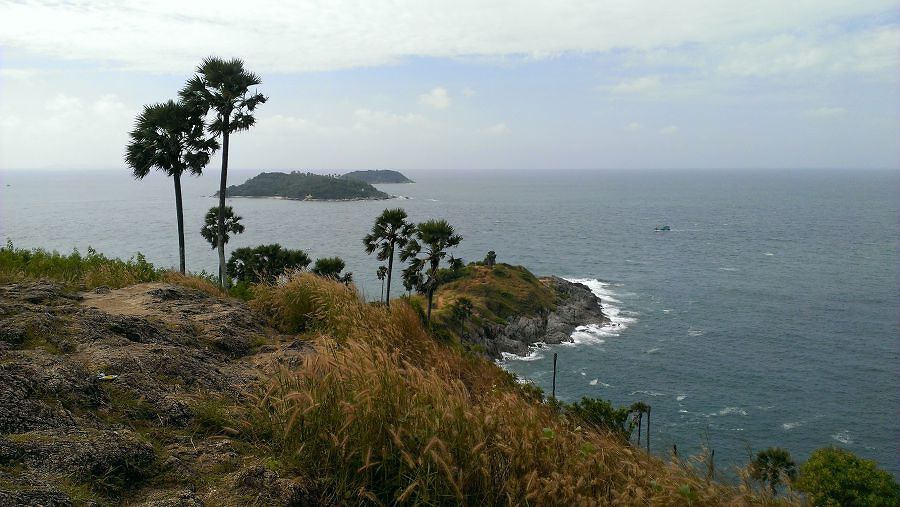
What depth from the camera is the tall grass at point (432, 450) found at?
405cm

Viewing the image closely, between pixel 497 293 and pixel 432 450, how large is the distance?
2954 inches

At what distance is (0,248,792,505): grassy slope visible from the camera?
13.3 ft

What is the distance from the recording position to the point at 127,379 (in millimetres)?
5430

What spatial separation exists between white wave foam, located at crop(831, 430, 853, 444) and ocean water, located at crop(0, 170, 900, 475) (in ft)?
0.45

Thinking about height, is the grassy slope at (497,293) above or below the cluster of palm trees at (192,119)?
below

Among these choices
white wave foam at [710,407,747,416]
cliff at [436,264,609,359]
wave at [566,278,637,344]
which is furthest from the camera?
wave at [566,278,637,344]

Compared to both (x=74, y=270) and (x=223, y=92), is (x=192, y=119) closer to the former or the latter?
(x=223, y=92)

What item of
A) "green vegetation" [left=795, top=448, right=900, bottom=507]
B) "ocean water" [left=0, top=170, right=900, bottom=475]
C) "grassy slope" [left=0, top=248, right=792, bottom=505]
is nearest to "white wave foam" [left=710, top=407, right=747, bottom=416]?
"ocean water" [left=0, top=170, right=900, bottom=475]

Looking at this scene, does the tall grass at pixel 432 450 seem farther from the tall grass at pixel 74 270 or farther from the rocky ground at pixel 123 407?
the tall grass at pixel 74 270

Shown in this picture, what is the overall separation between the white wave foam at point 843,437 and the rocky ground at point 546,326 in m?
29.6

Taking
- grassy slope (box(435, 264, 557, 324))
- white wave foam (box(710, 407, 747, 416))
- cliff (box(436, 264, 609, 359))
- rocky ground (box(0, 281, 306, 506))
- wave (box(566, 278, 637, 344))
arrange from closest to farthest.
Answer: rocky ground (box(0, 281, 306, 506)) → white wave foam (box(710, 407, 747, 416)) → cliff (box(436, 264, 609, 359)) → wave (box(566, 278, 637, 344)) → grassy slope (box(435, 264, 557, 324))

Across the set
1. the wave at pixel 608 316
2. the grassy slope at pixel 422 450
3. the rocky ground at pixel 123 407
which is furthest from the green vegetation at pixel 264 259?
the grassy slope at pixel 422 450

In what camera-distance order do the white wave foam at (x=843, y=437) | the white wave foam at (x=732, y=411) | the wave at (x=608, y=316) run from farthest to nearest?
the wave at (x=608, y=316) → the white wave foam at (x=732, y=411) → the white wave foam at (x=843, y=437)

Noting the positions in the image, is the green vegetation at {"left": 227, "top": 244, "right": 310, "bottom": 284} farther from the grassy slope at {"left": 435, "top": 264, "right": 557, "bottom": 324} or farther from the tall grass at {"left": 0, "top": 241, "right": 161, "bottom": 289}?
the tall grass at {"left": 0, "top": 241, "right": 161, "bottom": 289}
